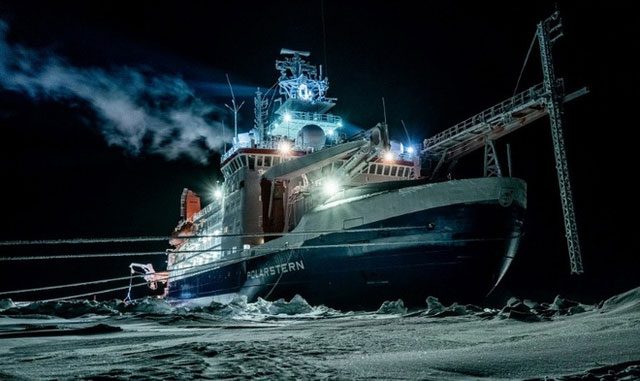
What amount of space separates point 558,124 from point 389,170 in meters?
7.60

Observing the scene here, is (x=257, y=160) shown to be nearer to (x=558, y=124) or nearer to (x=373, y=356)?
(x=558, y=124)

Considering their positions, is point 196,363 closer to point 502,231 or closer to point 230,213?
point 502,231

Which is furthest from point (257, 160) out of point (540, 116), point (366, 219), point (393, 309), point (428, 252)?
point (540, 116)

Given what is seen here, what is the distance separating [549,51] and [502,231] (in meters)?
11.5

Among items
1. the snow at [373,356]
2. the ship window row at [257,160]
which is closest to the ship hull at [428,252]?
the ship window row at [257,160]

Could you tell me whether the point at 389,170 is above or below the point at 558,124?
below

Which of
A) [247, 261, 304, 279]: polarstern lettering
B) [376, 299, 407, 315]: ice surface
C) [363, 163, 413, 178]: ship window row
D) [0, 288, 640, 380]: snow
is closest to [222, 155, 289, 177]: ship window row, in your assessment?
[363, 163, 413, 178]: ship window row

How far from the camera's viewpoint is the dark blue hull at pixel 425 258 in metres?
12.7

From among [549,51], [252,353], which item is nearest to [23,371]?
[252,353]

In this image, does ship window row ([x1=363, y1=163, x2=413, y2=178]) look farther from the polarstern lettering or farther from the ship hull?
the polarstern lettering

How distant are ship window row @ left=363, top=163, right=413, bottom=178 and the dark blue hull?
7.26 meters

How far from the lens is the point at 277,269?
51.1 ft

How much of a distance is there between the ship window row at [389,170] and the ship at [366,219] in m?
0.06

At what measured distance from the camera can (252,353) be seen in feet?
11.3
